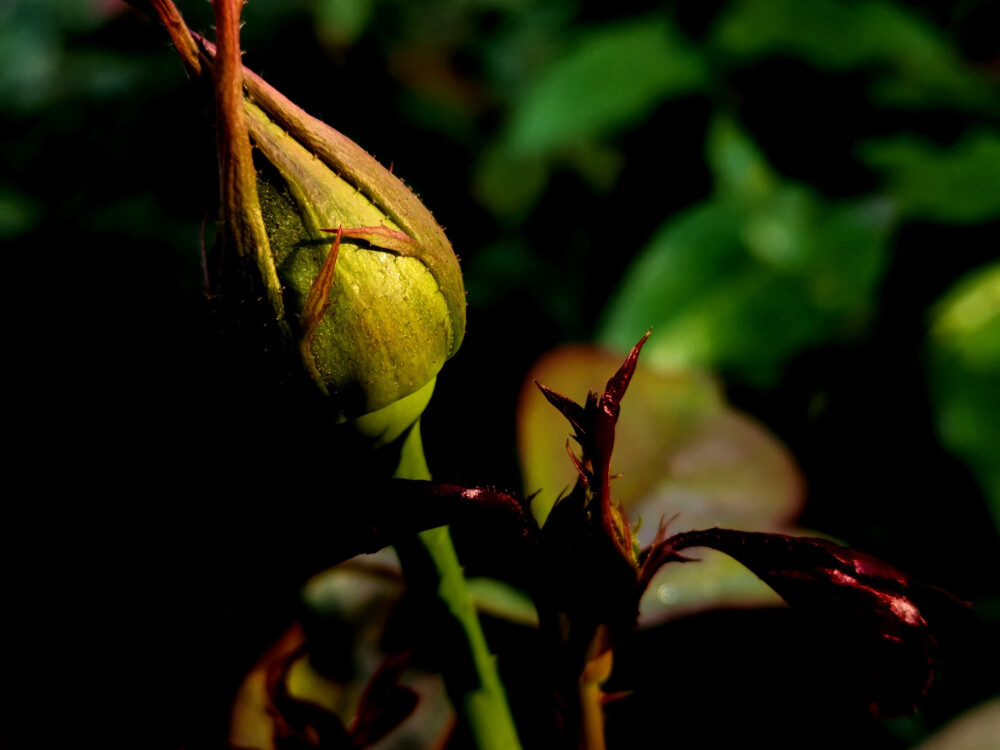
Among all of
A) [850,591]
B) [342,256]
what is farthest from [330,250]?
[850,591]

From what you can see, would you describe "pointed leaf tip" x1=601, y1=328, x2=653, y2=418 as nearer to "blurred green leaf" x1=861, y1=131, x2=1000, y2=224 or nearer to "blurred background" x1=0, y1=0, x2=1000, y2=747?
"blurred background" x1=0, y1=0, x2=1000, y2=747

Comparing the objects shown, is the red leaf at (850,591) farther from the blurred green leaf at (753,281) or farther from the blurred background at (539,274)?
the blurred green leaf at (753,281)

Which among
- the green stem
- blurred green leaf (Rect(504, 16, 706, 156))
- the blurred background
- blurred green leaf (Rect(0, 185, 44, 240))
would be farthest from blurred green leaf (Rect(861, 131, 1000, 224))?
blurred green leaf (Rect(0, 185, 44, 240))

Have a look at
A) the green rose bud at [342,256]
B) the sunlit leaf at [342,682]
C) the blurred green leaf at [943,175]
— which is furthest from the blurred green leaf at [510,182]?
the green rose bud at [342,256]

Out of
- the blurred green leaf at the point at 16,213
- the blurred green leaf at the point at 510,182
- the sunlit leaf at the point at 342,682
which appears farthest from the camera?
the blurred green leaf at the point at 510,182

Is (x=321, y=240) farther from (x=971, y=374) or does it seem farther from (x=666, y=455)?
(x=971, y=374)

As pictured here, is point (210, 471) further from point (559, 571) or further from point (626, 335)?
point (626, 335)

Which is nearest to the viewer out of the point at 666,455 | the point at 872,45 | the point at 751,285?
the point at 666,455
